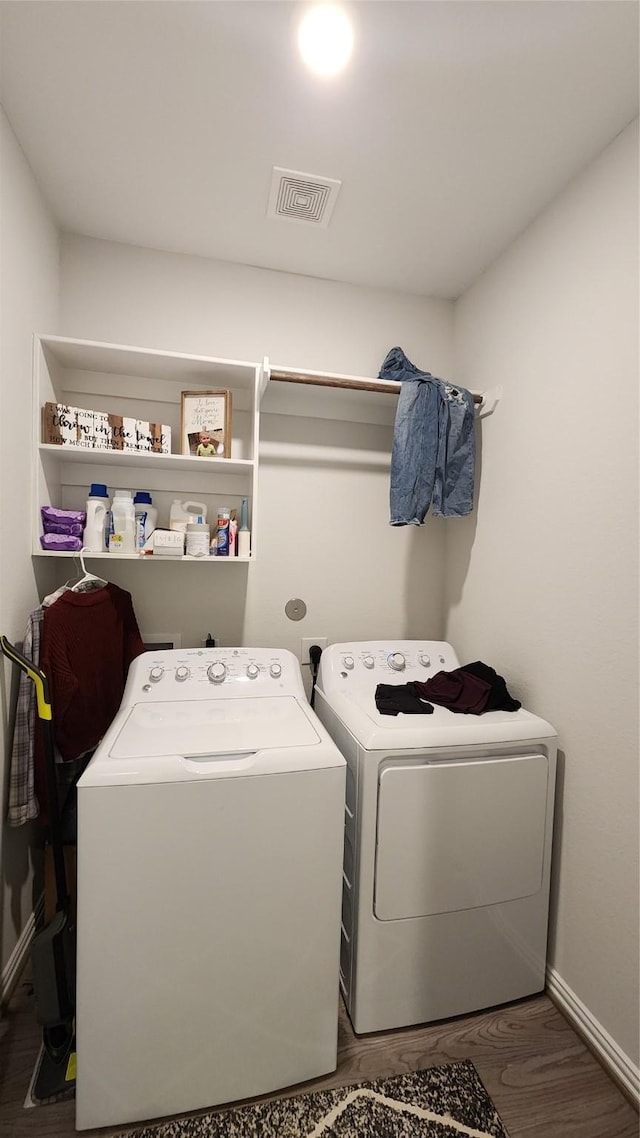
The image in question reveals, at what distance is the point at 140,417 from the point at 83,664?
0.98m

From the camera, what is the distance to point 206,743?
1.22m

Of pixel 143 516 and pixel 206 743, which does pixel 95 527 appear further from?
pixel 206 743

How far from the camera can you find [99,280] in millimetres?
1836

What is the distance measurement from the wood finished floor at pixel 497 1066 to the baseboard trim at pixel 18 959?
4 cm

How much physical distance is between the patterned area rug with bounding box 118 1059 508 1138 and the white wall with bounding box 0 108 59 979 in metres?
0.72

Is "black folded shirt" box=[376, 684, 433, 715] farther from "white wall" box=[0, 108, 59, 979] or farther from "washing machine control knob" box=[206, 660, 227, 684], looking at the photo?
"white wall" box=[0, 108, 59, 979]

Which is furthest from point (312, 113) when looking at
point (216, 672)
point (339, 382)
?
point (216, 672)

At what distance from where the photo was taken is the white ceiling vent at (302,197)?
1516 millimetres

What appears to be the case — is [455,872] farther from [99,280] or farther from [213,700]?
[99,280]

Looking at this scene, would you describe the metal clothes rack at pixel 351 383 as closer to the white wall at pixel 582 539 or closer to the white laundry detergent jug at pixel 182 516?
the white wall at pixel 582 539

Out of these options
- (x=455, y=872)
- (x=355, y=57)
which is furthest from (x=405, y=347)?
(x=455, y=872)

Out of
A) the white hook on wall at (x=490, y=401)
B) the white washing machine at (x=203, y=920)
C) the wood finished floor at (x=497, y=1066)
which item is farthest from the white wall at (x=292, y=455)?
the wood finished floor at (x=497, y=1066)

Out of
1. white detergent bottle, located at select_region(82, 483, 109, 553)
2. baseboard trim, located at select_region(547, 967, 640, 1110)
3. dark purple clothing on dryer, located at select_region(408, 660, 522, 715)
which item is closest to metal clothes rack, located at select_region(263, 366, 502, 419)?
white detergent bottle, located at select_region(82, 483, 109, 553)

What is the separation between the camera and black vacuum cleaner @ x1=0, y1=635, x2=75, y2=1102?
118cm
